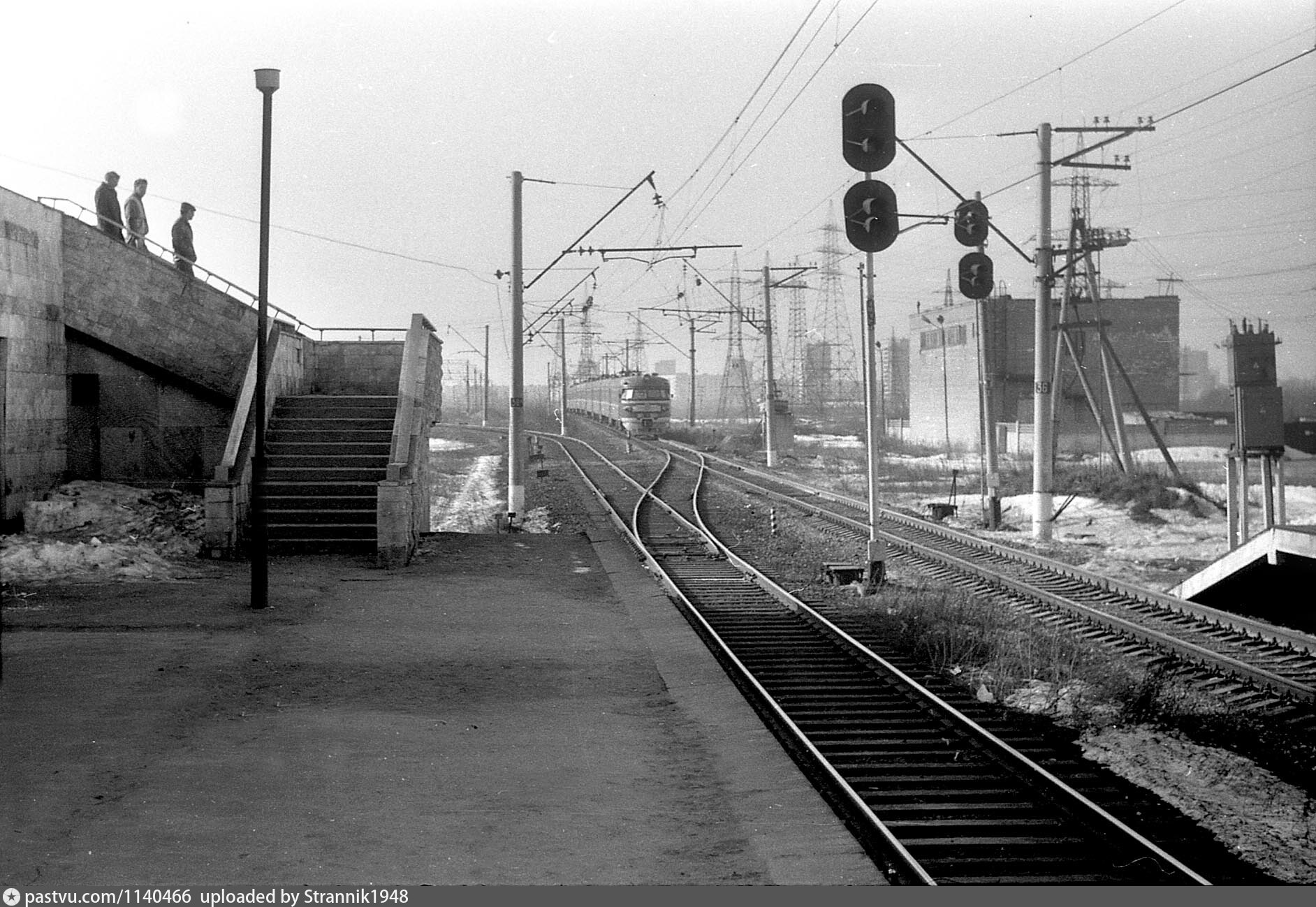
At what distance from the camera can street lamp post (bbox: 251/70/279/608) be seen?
13.2m

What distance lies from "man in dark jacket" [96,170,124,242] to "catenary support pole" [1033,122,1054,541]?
15834 mm

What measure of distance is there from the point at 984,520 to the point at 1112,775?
1727cm

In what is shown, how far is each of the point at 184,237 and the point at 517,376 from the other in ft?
23.8

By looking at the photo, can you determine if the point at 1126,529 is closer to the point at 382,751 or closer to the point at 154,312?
the point at 154,312

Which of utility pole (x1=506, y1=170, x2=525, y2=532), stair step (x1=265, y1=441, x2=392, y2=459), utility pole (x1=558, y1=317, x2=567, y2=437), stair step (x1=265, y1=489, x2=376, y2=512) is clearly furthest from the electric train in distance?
stair step (x1=265, y1=489, x2=376, y2=512)

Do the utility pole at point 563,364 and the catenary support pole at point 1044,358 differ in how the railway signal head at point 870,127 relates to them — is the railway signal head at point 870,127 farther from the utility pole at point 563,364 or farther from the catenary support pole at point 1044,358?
the utility pole at point 563,364

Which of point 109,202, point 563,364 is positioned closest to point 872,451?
point 109,202

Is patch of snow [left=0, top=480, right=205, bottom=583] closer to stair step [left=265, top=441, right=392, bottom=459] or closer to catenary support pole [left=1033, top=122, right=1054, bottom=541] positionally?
stair step [left=265, top=441, right=392, bottom=459]

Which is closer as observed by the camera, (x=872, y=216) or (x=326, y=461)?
(x=872, y=216)

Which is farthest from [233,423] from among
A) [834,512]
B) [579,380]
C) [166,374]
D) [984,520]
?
[579,380]

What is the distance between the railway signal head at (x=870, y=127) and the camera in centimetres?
1340

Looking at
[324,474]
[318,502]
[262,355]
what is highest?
[262,355]

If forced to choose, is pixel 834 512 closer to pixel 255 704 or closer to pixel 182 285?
pixel 182 285

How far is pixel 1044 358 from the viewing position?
72.6 feet
